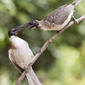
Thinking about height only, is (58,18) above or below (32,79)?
above

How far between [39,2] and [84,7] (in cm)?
43

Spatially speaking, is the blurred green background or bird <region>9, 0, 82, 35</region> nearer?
bird <region>9, 0, 82, 35</region>

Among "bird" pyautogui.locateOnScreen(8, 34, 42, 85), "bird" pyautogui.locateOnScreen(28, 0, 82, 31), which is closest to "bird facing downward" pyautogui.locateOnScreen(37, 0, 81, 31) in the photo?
"bird" pyautogui.locateOnScreen(28, 0, 82, 31)

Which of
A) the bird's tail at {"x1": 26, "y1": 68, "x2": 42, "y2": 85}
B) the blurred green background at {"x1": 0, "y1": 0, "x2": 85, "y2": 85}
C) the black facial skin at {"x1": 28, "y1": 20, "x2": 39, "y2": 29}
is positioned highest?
the blurred green background at {"x1": 0, "y1": 0, "x2": 85, "y2": 85}

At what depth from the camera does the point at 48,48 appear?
2.96m

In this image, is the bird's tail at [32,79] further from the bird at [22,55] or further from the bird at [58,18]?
the bird at [58,18]

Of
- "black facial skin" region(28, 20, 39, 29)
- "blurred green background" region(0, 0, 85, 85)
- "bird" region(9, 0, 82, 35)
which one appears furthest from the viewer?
"blurred green background" region(0, 0, 85, 85)

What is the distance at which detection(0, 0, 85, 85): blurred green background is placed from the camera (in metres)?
2.57

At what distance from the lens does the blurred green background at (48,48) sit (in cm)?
257

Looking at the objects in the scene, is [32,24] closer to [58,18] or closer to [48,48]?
[58,18]

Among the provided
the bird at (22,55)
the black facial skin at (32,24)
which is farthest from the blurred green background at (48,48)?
the black facial skin at (32,24)

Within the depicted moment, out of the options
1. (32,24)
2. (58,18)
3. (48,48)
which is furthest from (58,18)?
(48,48)

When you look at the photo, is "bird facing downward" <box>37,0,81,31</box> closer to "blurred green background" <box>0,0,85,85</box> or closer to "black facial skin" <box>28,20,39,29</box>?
"black facial skin" <box>28,20,39,29</box>

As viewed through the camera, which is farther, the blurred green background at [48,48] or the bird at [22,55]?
the blurred green background at [48,48]
